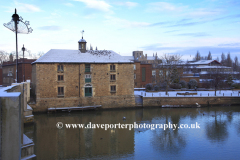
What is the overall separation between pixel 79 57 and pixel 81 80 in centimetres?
397

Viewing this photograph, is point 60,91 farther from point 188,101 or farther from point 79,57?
point 188,101

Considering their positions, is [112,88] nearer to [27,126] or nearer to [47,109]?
[47,109]

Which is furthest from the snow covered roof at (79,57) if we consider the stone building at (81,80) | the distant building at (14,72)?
the distant building at (14,72)

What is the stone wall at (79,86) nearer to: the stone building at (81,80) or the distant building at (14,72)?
the stone building at (81,80)

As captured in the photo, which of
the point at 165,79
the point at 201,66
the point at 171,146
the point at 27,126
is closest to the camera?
the point at 171,146

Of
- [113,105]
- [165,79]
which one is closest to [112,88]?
[113,105]

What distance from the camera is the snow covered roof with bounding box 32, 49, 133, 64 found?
110ft

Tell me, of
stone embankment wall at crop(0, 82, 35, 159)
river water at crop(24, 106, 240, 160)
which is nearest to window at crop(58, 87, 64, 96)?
river water at crop(24, 106, 240, 160)

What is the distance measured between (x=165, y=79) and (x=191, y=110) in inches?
385

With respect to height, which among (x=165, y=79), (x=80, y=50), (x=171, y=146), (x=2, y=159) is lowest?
(x=171, y=146)

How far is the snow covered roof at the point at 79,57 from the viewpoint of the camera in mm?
33500

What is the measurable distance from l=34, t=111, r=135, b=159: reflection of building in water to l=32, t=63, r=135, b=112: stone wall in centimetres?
534

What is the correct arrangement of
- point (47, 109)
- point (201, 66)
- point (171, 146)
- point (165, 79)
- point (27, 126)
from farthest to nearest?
point (201, 66)
point (165, 79)
point (47, 109)
point (27, 126)
point (171, 146)

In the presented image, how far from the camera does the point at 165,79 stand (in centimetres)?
4203
